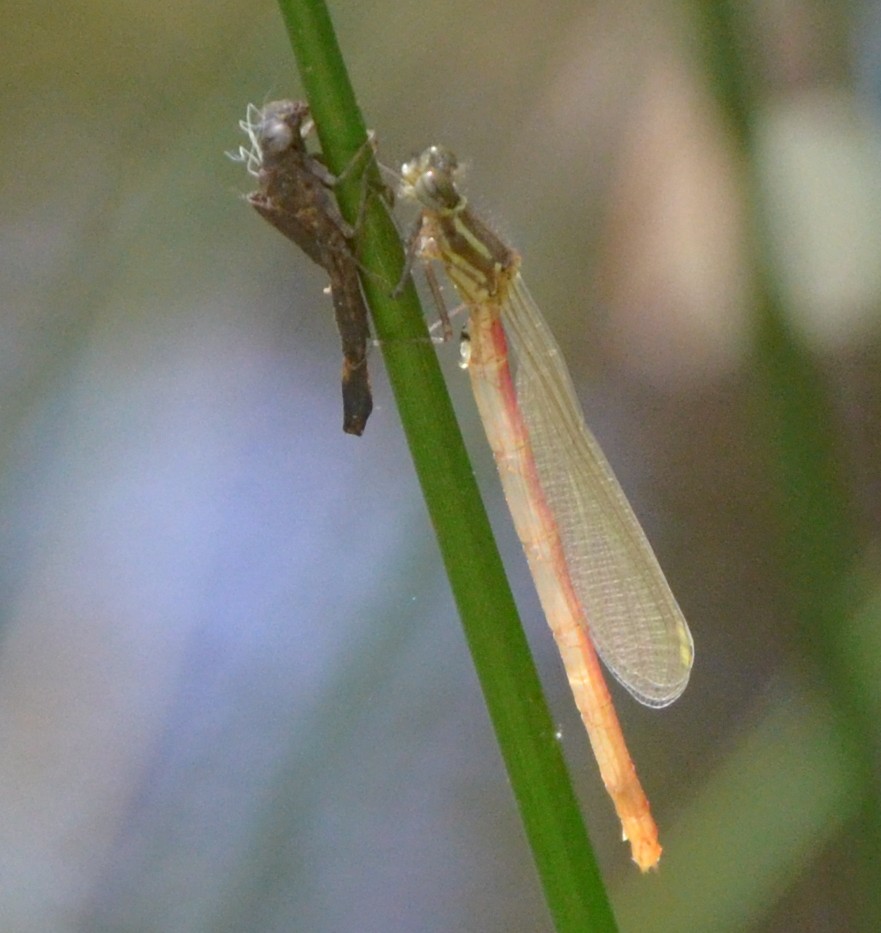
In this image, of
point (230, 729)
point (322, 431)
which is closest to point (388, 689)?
point (230, 729)

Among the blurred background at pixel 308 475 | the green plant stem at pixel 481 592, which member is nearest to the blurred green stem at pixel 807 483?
the green plant stem at pixel 481 592

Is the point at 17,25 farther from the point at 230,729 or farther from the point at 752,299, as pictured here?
the point at 752,299

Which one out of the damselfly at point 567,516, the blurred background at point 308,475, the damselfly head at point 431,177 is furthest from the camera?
the blurred background at point 308,475

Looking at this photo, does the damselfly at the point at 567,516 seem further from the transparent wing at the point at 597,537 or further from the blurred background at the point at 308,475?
the blurred background at the point at 308,475

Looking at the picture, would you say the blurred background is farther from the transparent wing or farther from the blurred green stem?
the blurred green stem

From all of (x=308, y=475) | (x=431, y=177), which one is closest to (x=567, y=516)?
(x=431, y=177)

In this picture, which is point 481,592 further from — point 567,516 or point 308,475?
point 308,475

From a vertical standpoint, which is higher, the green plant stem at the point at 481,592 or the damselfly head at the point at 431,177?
the damselfly head at the point at 431,177
